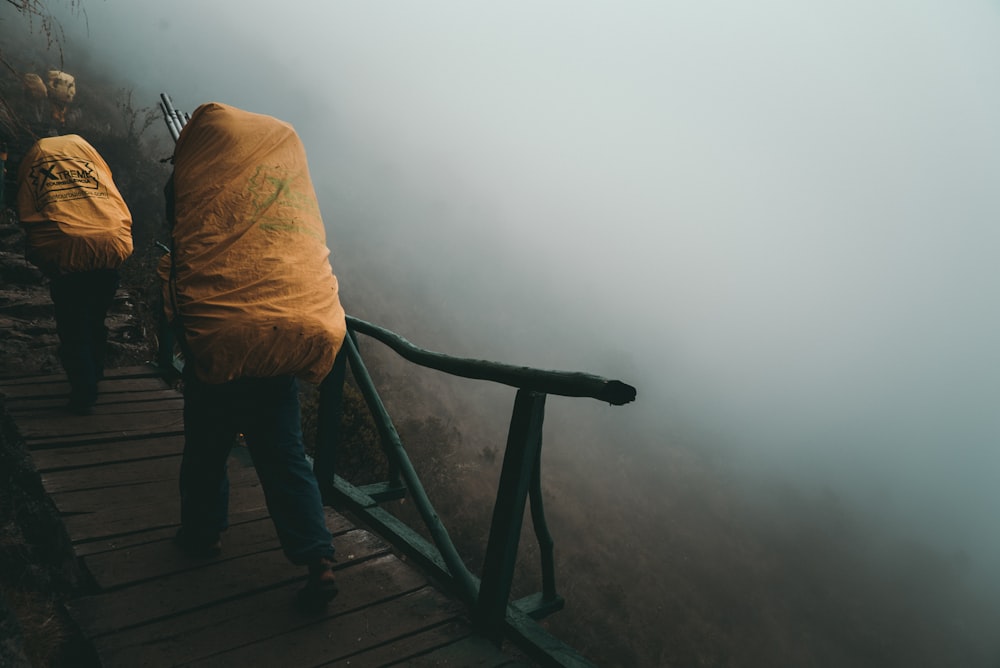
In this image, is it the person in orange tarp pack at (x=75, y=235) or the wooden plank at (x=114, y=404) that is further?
the wooden plank at (x=114, y=404)

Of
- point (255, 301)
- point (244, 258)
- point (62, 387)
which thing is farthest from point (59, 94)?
point (255, 301)

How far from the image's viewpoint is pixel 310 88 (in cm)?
5872

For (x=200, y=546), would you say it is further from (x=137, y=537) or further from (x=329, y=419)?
(x=329, y=419)

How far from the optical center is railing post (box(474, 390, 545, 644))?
1.83m

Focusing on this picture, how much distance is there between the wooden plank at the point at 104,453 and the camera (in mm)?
2907

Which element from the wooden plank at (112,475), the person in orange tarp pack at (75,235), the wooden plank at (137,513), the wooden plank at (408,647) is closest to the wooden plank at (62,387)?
the person in orange tarp pack at (75,235)

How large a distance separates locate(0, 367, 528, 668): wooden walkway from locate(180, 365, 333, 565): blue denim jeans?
0.88 feet

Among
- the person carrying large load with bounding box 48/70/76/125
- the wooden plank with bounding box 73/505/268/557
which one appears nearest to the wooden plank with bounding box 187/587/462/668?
the wooden plank with bounding box 73/505/268/557

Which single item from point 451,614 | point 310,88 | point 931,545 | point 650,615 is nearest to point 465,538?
point 650,615

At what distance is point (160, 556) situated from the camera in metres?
2.26

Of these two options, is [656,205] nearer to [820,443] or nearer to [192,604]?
[820,443]

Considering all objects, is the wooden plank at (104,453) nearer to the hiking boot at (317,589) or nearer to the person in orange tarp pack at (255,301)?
the person in orange tarp pack at (255,301)

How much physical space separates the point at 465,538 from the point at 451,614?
17276mm

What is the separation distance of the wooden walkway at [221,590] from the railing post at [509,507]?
123 mm
